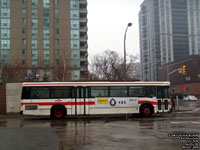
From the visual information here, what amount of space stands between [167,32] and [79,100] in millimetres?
118890

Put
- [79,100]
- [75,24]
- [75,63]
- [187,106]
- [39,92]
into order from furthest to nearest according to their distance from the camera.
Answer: [75,24]
[75,63]
[187,106]
[79,100]
[39,92]

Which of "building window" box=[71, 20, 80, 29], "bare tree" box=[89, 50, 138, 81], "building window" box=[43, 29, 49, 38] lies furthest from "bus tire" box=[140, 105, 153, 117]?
"building window" box=[43, 29, 49, 38]

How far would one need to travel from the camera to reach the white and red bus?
64.0 ft

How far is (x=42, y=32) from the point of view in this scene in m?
68.9

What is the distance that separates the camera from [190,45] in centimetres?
13450

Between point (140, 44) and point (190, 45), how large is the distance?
2687 cm

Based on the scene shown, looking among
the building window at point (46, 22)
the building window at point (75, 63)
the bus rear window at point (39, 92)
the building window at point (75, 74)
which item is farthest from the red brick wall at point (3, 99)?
the building window at point (46, 22)

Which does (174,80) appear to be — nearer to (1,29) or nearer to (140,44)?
(140,44)

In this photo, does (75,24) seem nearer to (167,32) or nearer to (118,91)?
(118,91)

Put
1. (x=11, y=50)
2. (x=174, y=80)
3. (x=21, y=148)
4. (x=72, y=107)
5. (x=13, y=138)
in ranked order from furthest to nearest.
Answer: (x=174, y=80) < (x=11, y=50) < (x=72, y=107) < (x=13, y=138) < (x=21, y=148)

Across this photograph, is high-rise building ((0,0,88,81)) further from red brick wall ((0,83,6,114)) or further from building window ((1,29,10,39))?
red brick wall ((0,83,6,114))

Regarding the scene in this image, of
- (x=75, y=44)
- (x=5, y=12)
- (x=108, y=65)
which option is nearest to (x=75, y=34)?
(x=75, y=44)

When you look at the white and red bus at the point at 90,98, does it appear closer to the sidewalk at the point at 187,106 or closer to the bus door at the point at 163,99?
the bus door at the point at 163,99

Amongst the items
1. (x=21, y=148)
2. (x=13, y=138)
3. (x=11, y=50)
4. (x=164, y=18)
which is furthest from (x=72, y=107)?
(x=164, y=18)
